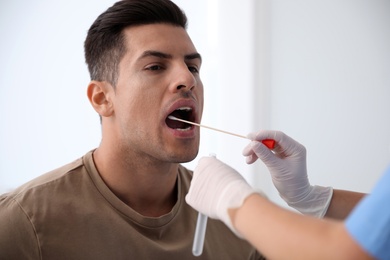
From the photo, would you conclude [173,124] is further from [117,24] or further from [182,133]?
[117,24]

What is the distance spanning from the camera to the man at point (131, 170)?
130 centimetres

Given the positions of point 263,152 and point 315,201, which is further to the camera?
point 315,201

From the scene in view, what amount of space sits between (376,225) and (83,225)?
87 centimetres

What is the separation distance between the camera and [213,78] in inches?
100

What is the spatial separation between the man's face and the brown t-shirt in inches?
6.9

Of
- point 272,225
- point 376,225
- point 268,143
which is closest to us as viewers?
point 376,225

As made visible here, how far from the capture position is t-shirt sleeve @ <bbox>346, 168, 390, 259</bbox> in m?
0.69

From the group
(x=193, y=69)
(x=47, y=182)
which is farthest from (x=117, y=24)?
(x=47, y=182)

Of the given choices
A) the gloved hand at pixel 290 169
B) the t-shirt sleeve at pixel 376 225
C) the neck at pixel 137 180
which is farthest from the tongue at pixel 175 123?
the t-shirt sleeve at pixel 376 225

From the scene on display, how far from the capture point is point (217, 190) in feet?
3.38

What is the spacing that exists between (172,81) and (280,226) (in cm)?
75

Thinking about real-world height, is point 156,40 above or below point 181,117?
above

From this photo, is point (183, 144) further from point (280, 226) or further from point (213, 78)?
point (213, 78)

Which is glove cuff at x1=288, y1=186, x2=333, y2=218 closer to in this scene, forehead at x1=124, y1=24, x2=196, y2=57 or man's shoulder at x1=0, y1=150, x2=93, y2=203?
forehead at x1=124, y1=24, x2=196, y2=57
